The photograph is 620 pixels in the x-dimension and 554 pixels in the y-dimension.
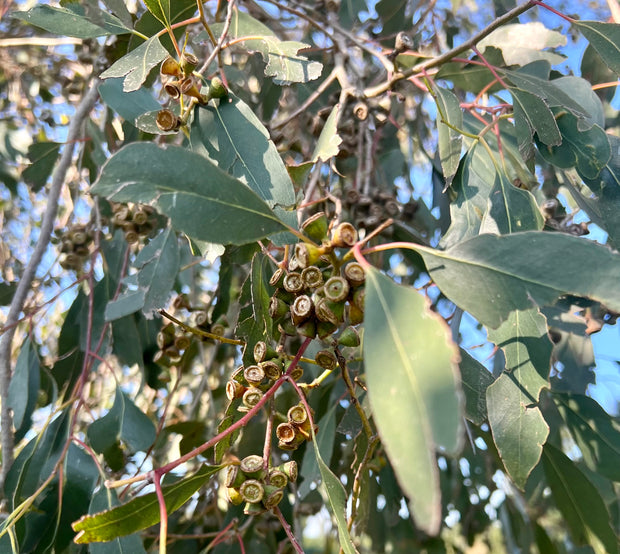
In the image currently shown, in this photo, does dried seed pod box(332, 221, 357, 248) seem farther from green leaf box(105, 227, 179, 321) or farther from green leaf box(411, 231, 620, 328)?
green leaf box(105, 227, 179, 321)

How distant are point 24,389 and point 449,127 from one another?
1091mm

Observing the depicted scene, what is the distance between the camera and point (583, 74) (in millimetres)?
1565

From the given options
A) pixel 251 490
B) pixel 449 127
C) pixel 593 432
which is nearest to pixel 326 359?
pixel 251 490

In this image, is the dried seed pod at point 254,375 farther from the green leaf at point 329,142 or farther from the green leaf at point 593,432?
the green leaf at point 593,432

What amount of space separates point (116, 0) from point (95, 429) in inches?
33.6

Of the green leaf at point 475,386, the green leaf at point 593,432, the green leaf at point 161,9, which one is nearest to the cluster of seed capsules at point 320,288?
the green leaf at point 475,386

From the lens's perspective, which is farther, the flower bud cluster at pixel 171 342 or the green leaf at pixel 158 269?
the flower bud cluster at pixel 171 342

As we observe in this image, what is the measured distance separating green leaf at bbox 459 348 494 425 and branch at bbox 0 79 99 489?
947mm

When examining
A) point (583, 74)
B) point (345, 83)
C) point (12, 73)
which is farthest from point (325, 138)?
point (12, 73)

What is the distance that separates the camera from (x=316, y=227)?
76 cm

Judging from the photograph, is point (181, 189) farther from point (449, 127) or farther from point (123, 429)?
point (123, 429)

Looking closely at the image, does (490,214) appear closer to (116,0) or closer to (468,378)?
(468,378)

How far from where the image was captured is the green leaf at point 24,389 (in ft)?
4.35

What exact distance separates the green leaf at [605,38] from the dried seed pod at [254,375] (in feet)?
2.54
